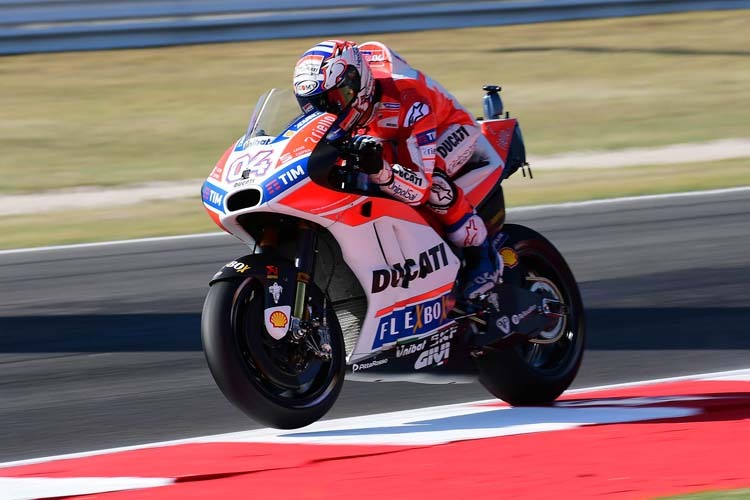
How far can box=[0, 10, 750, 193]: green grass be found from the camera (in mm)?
17016

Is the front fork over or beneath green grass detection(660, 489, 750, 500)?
over

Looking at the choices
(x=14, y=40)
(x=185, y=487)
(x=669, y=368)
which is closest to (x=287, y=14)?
(x=14, y=40)

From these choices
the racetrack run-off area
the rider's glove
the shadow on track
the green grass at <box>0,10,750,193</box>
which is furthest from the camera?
the green grass at <box>0,10,750,193</box>

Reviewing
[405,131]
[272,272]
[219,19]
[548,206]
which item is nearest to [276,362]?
[272,272]

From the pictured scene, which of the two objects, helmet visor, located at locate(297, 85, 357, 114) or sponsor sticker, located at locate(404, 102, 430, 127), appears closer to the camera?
helmet visor, located at locate(297, 85, 357, 114)

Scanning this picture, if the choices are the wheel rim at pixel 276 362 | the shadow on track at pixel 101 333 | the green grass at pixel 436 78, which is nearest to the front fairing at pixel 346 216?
the wheel rim at pixel 276 362

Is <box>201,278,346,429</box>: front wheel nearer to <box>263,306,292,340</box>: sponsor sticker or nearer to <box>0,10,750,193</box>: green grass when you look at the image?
<box>263,306,292,340</box>: sponsor sticker

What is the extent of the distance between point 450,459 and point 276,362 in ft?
2.78

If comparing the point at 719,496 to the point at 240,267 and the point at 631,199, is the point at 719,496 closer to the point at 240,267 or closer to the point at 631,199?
the point at 240,267

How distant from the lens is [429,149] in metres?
6.14

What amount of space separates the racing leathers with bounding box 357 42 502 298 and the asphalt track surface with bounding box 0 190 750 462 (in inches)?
34.5

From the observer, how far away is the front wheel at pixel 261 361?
212 inches

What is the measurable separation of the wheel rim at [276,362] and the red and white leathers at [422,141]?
2.38 ft

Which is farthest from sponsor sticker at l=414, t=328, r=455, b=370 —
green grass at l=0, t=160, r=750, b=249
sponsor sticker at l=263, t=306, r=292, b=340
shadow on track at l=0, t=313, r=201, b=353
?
green grass at l=0, t=160, r=750, b=249
